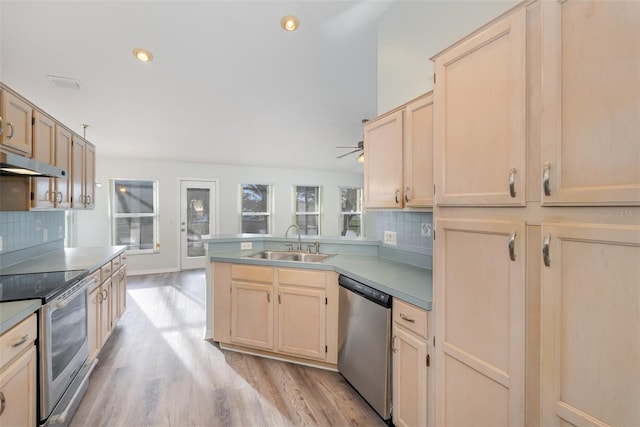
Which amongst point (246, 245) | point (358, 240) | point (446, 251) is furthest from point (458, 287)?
point (246, 245)

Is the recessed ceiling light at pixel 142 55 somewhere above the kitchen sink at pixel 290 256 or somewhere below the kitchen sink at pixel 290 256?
above

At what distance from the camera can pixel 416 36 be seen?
2213 millimetres

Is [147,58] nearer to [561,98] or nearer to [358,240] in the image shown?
[358,240]

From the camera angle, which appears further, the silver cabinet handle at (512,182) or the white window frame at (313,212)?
the white window frame at (313,212)

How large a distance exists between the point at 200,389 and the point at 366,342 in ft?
4.23

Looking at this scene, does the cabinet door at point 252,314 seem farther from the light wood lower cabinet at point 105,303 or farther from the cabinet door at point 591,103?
the cabinet door at point 591,103

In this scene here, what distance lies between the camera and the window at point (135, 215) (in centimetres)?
535

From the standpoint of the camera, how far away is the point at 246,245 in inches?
115

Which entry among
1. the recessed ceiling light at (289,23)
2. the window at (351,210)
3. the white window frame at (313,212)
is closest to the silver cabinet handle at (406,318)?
the recessed ceiling light at (289,23)

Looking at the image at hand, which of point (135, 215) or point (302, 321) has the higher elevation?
point (135, 215)

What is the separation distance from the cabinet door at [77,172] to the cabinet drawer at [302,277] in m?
2.31

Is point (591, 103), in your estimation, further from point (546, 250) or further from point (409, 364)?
point (409, 364)

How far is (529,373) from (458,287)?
1.22 feet

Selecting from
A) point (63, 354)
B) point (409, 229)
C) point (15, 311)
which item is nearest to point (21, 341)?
point (15, 311)
